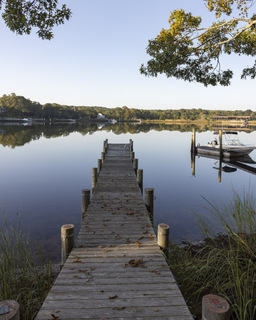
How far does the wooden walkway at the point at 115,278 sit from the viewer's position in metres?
3.85

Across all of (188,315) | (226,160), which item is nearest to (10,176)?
(188,315)

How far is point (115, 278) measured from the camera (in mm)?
4770

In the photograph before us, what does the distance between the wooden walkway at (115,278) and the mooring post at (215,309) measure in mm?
1150

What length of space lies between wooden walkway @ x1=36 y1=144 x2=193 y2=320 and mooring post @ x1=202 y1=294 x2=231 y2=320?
3.77 feet

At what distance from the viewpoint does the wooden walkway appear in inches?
151

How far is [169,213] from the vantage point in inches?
559

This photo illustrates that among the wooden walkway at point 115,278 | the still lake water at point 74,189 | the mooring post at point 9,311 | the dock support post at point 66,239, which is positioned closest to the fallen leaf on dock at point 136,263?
the wooden walkway at point 115,278

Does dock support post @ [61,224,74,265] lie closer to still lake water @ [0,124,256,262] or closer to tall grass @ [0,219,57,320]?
tall grass @ [0,219,57,320]

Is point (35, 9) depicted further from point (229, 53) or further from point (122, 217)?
point (229, 53)

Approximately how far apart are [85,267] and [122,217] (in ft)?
10.7

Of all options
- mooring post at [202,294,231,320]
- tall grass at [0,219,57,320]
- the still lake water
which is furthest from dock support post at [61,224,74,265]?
mooring post at [202,294,231,320]

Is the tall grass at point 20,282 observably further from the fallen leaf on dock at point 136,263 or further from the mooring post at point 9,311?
the fallen leaf on dock at point 136,263

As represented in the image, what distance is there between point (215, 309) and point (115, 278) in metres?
2.49

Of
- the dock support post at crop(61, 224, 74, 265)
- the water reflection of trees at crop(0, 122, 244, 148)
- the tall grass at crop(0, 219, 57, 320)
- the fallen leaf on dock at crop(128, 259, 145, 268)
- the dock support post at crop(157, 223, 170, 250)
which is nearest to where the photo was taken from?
the tall grass at crop(0, 219, 57, 320)
